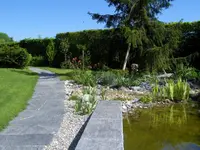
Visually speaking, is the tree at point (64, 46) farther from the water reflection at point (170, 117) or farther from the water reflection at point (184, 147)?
the water reflection at point (184, 147)

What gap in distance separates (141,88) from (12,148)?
729cm

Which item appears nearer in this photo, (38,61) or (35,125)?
(35,125)

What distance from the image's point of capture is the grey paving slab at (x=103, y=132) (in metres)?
3.70

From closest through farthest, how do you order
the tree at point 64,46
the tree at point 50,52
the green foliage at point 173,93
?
the green foliage at point 173,93
the tree at point 64,46
the tree at point 50,52

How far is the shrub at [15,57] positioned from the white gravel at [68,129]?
35.6 feet

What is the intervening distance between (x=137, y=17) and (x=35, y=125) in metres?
10.5

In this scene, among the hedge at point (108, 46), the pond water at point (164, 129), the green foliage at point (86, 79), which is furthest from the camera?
the hedge at point (108, 46)

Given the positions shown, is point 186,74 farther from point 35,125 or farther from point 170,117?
point 35,125

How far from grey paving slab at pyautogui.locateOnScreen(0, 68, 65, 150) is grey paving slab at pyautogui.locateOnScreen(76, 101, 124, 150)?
2.25 ft

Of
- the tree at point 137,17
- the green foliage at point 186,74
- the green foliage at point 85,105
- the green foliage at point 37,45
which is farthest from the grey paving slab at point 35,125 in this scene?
the green foliage at point 37,45

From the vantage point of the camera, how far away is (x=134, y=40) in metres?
13.6

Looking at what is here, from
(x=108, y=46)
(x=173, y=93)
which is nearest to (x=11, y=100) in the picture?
(x=173, y=93)

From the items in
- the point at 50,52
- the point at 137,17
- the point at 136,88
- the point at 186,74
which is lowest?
the point at 136,88

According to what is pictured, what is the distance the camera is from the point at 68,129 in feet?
17.5
